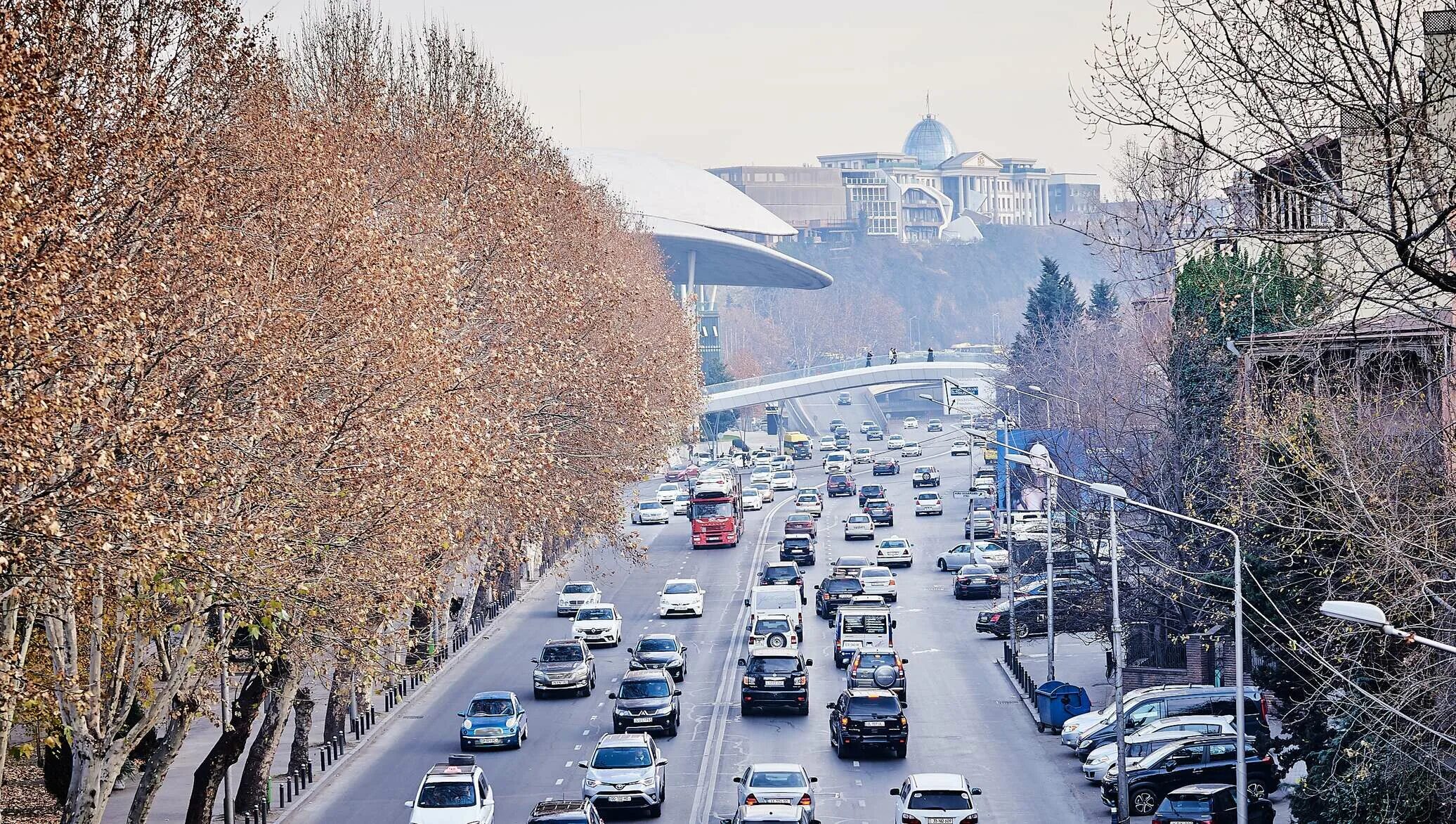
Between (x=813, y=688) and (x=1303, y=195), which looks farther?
(x=813, y=688)

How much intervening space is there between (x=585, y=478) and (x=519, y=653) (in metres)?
9.77

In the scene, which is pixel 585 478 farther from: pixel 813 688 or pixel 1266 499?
pixel 1266 499

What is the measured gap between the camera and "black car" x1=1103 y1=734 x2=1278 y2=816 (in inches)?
1334

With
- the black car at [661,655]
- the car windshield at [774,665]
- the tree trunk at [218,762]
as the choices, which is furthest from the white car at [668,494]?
the tree trunk at [218,762]

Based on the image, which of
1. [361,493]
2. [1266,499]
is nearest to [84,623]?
[361,493]

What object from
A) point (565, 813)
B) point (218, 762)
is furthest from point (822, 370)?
point (565, 813)

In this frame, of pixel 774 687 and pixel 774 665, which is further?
pixel 774 665

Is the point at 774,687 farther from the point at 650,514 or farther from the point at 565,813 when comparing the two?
the point at 650,514

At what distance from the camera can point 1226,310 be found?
4188 centimetres

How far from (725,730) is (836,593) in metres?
19.8

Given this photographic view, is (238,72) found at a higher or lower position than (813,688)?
higher

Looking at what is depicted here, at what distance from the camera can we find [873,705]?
38.4 metres

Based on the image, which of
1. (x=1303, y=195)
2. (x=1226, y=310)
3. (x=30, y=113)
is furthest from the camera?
(x=1226, y=310)

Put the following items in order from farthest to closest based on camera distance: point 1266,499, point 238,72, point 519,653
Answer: point 519,653
point 1266,499
point 238,72
